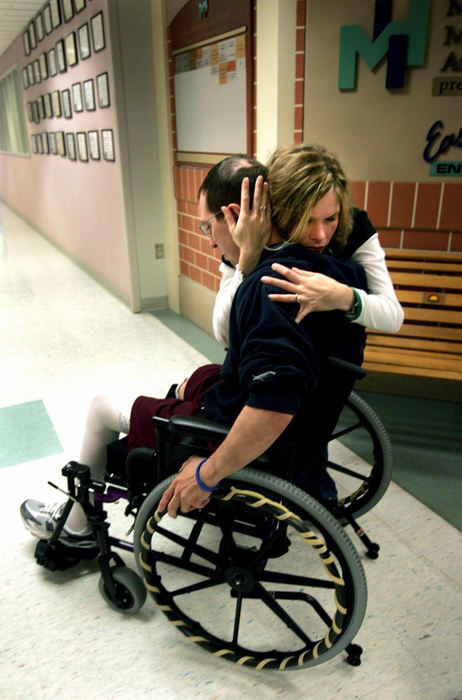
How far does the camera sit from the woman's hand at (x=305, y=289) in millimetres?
1017

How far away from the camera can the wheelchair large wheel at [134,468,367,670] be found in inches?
43.3

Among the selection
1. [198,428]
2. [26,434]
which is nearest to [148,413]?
[198,428]

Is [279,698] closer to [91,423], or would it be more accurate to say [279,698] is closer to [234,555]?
[234,555]

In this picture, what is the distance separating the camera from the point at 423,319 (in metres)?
2.29

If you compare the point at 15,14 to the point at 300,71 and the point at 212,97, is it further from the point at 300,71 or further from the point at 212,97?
the point at 300,71

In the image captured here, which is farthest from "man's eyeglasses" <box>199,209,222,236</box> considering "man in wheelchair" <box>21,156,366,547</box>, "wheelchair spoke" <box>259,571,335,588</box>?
Answer: "wheelchair spoke" <box>259,571,335,588</box>

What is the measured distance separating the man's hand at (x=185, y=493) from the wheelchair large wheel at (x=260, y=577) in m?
0.03

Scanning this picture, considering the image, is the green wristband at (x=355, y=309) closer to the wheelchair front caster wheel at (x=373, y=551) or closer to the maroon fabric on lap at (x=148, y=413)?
the maroon fabric on lap at (x=148, y=413)

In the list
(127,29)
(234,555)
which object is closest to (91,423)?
(234,555)

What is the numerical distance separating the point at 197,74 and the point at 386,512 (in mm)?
2751

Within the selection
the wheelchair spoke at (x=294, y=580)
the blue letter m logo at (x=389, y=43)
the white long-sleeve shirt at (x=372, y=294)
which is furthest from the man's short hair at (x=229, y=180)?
the blue letter m logo at (x=389, y=43)

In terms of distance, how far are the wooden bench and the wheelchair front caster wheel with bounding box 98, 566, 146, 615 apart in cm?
126

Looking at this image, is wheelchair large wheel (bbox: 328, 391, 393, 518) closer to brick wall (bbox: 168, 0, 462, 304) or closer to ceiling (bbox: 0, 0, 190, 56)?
brick wall (bbox: 168, 0, 462, 304)

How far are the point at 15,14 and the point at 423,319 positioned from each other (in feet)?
20.6
